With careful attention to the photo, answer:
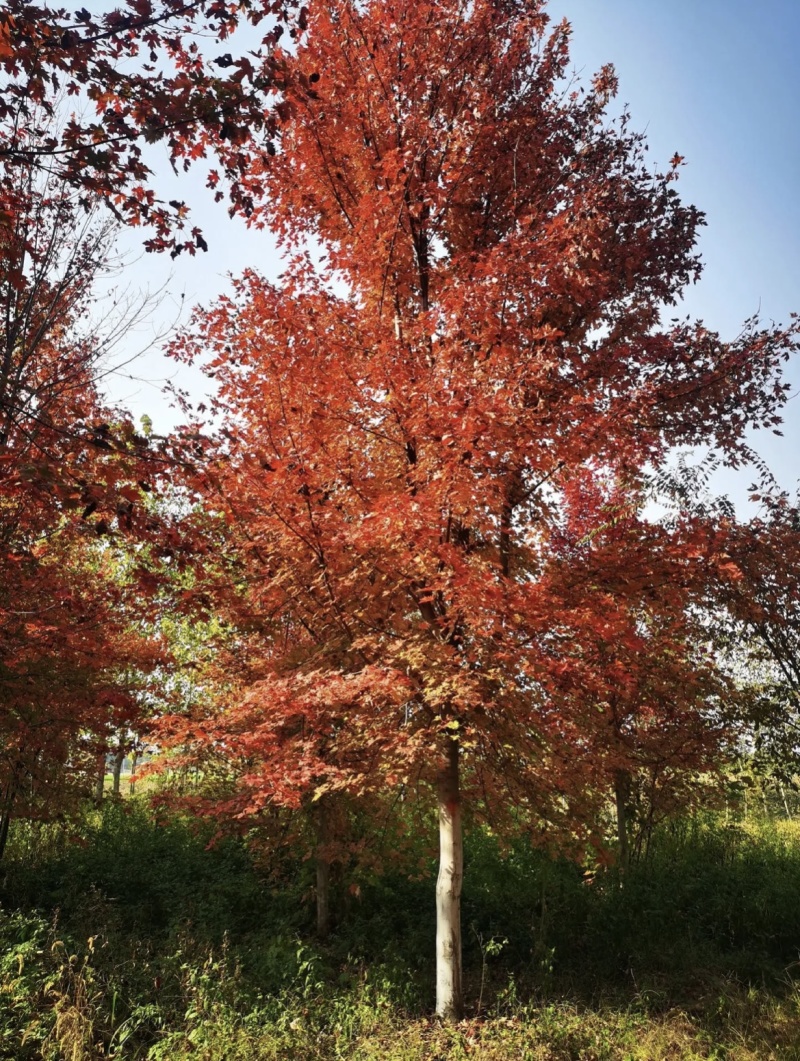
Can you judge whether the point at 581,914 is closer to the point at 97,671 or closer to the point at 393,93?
the point at 97,671

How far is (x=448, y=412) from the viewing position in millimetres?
5750

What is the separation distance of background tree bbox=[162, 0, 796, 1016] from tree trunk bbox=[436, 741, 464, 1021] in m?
0.03

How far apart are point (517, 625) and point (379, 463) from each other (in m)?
2.38

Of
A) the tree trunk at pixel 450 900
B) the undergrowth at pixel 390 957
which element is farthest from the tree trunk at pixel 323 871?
the tree trunk at pixel 450 900

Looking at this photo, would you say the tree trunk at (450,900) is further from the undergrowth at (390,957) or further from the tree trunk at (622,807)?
the tree trunk at (622,807)

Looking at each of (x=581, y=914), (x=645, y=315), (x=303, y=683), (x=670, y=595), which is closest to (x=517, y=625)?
(x=670, y=595)

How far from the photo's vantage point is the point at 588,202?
22.6 ft

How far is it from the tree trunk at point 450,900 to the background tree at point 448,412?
0.11 feet

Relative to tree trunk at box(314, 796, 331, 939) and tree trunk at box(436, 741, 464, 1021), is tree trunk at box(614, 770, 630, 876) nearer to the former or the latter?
tree trunk at box(436, 741, 464, 1021)

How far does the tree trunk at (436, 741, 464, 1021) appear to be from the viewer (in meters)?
7.08

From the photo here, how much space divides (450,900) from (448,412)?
535cm

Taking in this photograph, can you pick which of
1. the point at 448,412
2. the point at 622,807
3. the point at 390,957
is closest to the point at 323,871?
the point at 390,957

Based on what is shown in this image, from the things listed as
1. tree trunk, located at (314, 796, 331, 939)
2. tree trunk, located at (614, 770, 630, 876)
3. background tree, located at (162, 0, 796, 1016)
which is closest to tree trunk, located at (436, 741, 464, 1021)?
background tree, located at (162, 0, 796, 1016)

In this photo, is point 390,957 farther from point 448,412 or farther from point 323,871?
point 448,412
